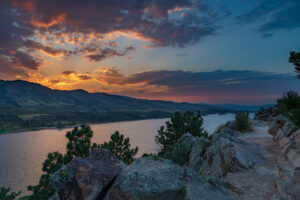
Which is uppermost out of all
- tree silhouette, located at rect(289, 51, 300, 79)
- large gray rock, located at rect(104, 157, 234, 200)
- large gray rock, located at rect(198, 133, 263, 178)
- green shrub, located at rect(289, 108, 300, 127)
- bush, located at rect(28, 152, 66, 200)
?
tree silhouette, located at rect(289, 51, 300, 79)

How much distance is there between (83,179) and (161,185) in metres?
3.01

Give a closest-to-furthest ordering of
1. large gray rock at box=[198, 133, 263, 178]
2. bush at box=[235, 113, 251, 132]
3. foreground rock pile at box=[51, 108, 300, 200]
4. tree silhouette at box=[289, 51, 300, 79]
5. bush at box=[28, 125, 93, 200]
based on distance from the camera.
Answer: foreground rock pile at box=[51, 108, 300, 200] → large gray rock at box=[198, 133, 263, 178] → tree silhouette at box=[289, 51, 300, 79] → bush at box=[28, 125, 93, 200] → bush at box=[235, 113, 251, 132]

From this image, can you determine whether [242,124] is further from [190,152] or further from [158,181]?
[158,181]

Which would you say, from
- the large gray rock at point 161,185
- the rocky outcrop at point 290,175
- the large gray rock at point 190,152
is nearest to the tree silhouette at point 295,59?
the rocky outcrop at point 290,175

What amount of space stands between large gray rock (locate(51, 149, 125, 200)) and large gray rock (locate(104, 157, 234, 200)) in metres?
0.51

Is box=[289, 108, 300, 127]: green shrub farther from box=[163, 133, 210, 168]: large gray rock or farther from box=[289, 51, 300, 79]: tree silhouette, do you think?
box=[163, 133, 210, 168]: large gray rock

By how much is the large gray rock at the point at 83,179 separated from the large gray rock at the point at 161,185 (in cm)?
51

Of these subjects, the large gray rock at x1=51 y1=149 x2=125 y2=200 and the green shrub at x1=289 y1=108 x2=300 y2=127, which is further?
the green shrub at x1=289 y1=108 x2=300 y2=127

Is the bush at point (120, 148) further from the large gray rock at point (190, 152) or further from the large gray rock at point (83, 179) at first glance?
the large gray rock at point (83, 179)

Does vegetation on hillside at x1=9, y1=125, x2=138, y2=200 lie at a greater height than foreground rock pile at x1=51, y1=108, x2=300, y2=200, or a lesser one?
lesser

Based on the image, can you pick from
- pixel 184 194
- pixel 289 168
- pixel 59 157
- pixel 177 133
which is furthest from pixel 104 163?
pixel 177 133

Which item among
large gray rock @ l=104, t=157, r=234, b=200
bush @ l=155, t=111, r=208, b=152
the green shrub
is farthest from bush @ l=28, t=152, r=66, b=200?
the green shrub

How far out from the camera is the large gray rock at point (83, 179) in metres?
6.45

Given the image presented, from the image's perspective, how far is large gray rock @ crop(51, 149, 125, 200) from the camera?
6445 mm
